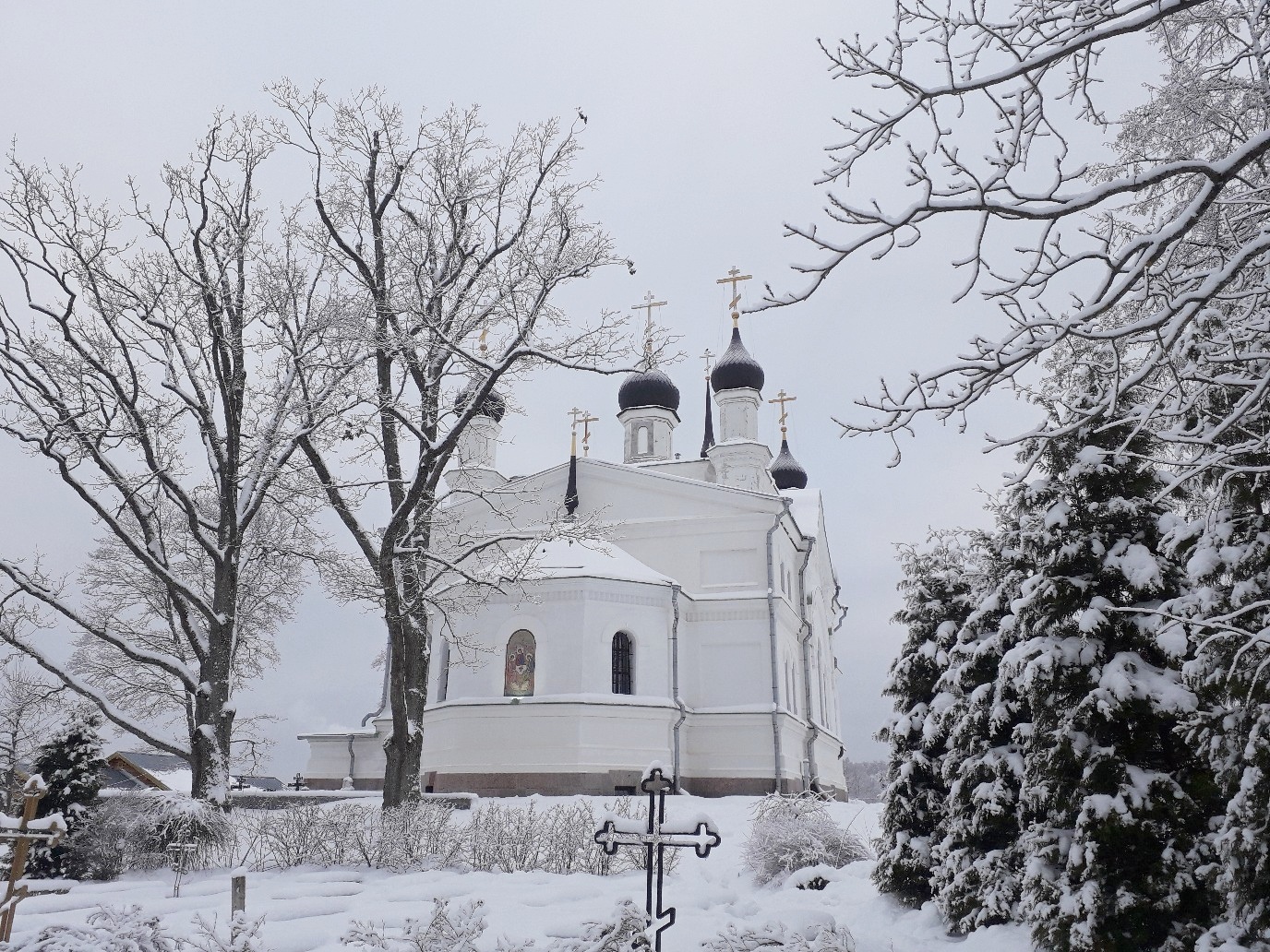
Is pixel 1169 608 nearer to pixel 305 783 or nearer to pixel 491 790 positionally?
pixel 491 790

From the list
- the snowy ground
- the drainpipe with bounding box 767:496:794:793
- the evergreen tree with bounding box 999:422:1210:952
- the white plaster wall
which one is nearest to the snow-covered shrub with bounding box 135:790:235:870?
the snowy ground

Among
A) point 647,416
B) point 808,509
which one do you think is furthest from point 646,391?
point 808,509

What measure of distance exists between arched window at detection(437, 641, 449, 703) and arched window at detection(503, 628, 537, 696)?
5.50 feet

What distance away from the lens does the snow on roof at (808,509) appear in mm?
34500

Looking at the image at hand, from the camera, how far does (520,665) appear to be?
21.5 m

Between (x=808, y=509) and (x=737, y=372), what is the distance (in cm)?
698

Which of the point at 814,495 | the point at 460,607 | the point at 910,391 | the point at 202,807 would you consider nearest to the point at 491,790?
the point at 460,607

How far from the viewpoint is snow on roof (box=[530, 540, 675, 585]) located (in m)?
21.9

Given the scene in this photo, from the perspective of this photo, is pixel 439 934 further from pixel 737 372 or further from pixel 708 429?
pixel 708 429

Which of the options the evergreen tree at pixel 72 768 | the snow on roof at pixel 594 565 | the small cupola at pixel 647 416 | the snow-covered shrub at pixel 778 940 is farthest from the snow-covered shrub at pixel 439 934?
the small cupola at pixel 647 416

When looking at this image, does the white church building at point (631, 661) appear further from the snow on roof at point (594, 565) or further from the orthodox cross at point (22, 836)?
the orthodox cross at point (22, 836)

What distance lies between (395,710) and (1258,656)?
1031 cm

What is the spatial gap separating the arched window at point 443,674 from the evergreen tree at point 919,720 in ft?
48.9

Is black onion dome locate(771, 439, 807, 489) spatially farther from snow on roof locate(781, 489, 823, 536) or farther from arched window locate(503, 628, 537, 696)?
arched window locate(503, 628, 537, 696)
